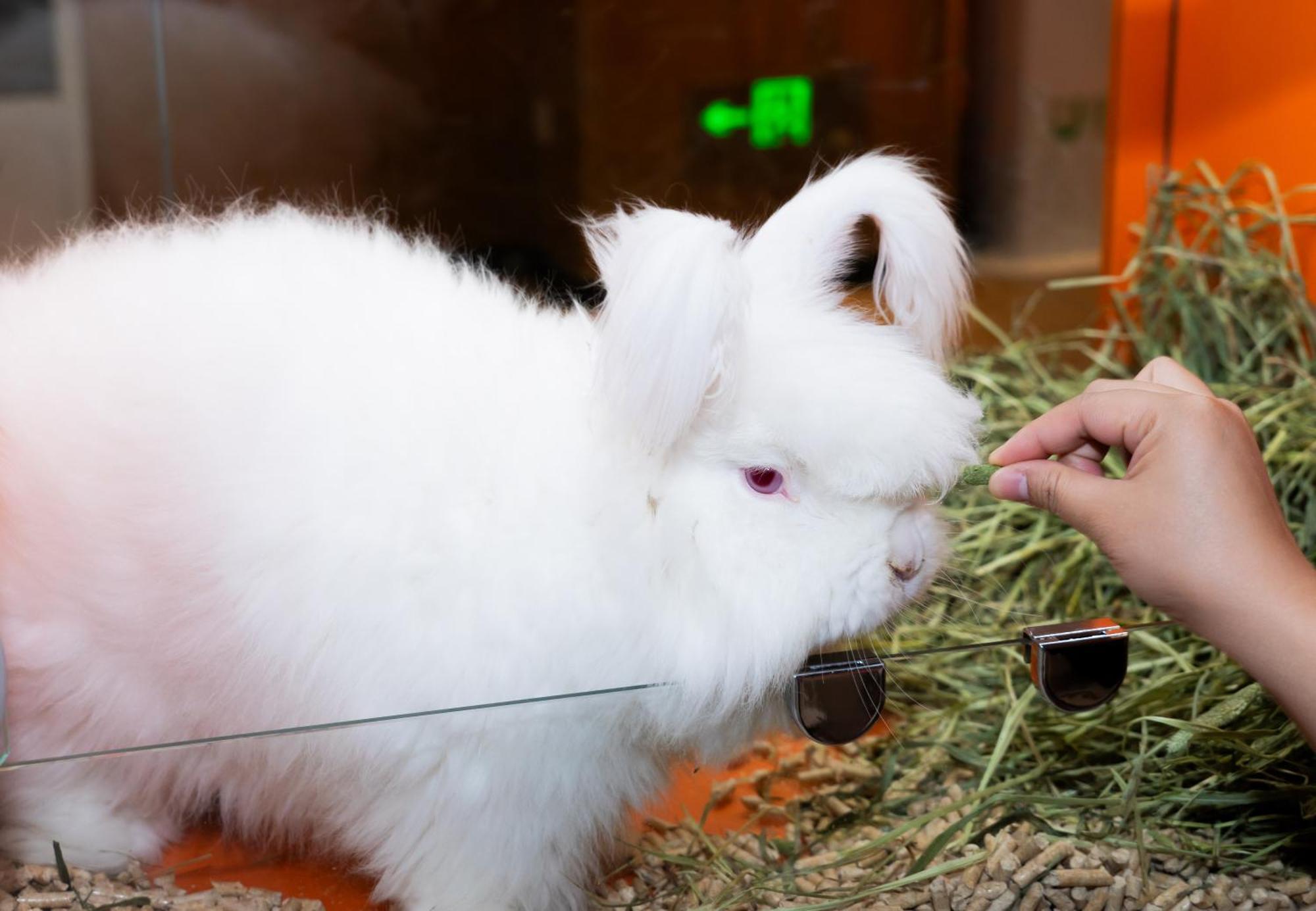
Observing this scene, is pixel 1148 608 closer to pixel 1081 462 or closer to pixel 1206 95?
pixel 1081 462

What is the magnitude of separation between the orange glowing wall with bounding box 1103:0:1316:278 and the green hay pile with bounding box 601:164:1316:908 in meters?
0.06

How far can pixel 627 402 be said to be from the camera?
0.97 metres

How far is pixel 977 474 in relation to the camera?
43.5 inches

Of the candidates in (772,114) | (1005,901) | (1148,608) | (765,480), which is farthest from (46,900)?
(772,114)

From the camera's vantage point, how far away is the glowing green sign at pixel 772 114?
1922mm

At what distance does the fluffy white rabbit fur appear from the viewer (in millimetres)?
996

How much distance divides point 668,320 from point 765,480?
0.59ft

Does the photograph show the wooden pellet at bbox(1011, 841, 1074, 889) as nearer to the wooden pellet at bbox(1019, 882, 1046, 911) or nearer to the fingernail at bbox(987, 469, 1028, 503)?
the wooden pellet at bbox(1019, 882, 1046, 911)

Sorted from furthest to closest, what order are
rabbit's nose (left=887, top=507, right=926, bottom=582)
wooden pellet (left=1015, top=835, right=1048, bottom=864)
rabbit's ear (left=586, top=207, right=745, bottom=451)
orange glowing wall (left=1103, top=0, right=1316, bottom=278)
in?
1. orange glowing wall (left=1103, top=0, right=1316, bottom=278)
2. wooden pellet (left=1015, top=835, right=1048, bottom=864)
3. rabbit's nose (left=887, top=507, right=926, bottom=582)
4. rabbit's ear (left=586, top=207, right=745, bottom=451)

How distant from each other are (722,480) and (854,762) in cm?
53

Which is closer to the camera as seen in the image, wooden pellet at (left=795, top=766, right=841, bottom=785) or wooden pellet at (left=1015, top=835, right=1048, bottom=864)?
wooden pellet at (left=1015, top=835, right=1048, bottom=864)

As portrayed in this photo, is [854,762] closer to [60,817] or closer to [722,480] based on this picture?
[722,480]

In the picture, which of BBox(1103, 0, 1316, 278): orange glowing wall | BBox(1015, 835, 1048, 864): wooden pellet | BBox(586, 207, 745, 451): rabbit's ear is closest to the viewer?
BBox(586, 207, 745, 451): rabbit's ear

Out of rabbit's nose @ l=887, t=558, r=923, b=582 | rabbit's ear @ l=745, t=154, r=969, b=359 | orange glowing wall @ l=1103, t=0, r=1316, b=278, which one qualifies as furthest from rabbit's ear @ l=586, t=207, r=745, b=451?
orange glowing wall @ l=1103, t=0, r=1316, b=278
